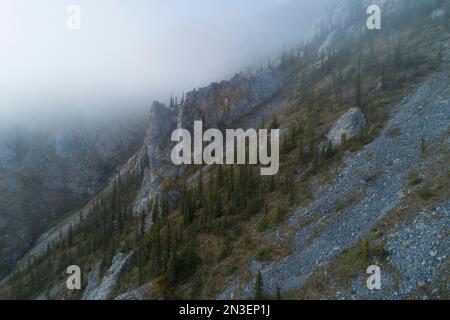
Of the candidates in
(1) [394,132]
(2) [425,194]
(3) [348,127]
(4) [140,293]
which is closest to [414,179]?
(2) [425,194]

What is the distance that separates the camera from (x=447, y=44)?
74.3 m

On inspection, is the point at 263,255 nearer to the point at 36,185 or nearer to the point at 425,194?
the point at 425,194

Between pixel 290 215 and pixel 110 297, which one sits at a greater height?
pixel 290 215

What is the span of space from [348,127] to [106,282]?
159 ft

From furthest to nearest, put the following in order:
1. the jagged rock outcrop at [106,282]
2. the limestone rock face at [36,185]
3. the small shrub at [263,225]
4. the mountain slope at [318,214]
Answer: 1. the limestone rock face at [36,185]
2. the jagged rock outcrop at [106,282]
3. the small shrub at [263,225]
4. the mountain slope at [318,214]

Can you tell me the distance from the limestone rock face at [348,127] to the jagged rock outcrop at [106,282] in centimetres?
4035

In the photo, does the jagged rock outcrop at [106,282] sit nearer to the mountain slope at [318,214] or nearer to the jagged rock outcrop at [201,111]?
the mountain slope at [318,214]

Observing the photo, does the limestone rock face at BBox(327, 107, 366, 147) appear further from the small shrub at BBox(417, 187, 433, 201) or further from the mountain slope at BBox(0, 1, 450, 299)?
the small shrub at BBox(417, 187, 433, 201)

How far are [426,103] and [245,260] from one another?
3952cm

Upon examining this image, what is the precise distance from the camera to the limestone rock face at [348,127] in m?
57.6

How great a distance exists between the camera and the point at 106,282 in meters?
53.8

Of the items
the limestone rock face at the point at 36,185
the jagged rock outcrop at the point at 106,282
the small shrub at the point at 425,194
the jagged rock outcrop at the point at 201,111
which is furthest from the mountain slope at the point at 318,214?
the limestone rock face at the point at 36,185
